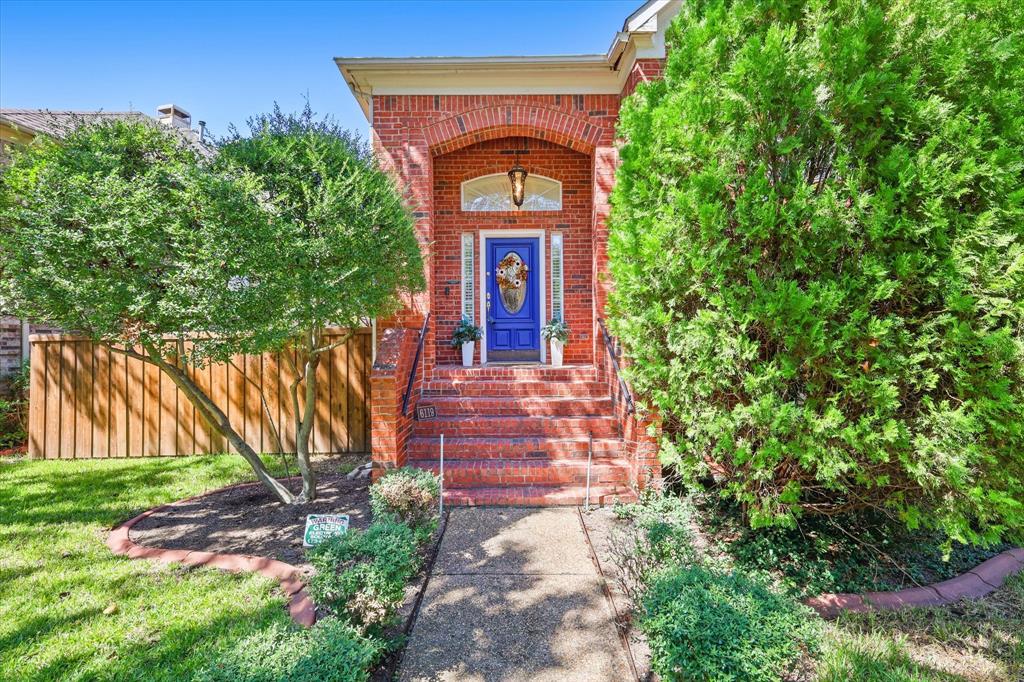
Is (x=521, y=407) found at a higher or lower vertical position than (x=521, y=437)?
higher

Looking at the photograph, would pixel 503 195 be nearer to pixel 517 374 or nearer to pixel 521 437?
pixel 517 374

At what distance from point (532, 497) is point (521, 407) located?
1290 mm

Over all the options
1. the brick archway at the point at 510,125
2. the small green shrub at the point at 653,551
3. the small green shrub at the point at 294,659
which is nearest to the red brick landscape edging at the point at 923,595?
the small green shrub at the point at 653,551

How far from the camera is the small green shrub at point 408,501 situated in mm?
3416

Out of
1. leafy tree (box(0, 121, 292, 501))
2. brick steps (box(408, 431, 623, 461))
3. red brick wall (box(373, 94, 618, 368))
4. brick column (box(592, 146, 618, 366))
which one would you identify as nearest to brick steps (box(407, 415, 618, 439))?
brick steps (box(408, 431, 623, 461))

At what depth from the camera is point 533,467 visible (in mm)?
4715

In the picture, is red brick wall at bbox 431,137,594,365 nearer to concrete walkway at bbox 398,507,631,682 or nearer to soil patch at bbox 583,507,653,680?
soil patch at bbox 583,507,653,680

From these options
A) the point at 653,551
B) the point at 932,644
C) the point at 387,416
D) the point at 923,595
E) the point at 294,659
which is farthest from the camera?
the point at 387,416

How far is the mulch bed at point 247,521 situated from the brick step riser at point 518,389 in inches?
59.3

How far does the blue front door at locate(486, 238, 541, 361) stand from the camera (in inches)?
300

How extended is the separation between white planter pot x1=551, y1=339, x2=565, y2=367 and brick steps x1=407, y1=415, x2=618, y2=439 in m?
1.82

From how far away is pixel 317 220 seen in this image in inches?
156

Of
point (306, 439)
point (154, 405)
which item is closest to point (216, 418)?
point (306, 439)

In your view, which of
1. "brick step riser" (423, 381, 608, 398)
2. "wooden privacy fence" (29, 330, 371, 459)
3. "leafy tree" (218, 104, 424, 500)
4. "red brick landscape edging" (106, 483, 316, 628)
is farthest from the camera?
"wooden privacy fence" (29, 330, 371, 459)
